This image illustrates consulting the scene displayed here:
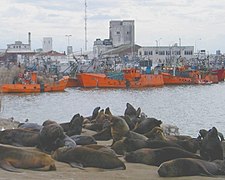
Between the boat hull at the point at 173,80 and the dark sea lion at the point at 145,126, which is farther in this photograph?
the boat hull at the point at 173,80

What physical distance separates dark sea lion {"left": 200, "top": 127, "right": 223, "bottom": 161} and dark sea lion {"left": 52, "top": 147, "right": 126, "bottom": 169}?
7.17ft

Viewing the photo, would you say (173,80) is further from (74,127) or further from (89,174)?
(89,174)

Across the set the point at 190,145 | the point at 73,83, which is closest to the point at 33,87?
the point at 73,83

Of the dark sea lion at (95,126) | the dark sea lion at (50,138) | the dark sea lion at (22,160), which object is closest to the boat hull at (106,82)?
the dark sea lion at (95,126)

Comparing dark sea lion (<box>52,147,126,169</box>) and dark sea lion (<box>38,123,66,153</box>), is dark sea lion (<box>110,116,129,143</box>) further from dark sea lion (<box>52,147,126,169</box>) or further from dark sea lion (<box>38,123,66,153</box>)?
dark sea lion (<box>52,147,126,169</box>)

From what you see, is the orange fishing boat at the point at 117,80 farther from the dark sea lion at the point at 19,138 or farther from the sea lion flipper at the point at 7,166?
the sea lion flipper at the point at 7,166

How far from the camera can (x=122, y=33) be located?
426 ft

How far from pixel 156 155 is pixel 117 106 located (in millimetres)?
30691

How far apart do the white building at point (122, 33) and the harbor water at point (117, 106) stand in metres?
70.6

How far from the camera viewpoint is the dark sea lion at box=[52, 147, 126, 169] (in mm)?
9836

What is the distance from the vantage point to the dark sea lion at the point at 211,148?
1130 cm

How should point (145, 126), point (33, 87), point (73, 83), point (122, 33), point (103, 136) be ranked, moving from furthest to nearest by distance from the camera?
point (122, 33) → point (73, 83) → point (33, 87) → point (103, 136) → point (145, 126)

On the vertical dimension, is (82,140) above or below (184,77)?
above

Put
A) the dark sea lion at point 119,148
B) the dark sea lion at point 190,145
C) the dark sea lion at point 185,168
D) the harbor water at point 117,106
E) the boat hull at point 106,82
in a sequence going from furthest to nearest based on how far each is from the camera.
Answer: the boat hull at point 106,82 < the harbor water at point 117,106 < the dark sea lion at point 190,145 < the dark sea lion at point 119,148 < the dark sea lion at point 185,168
